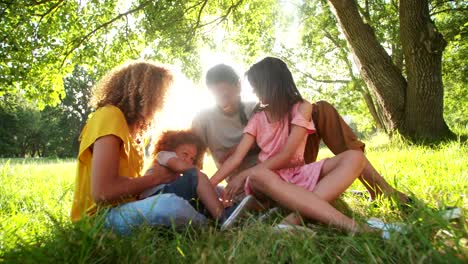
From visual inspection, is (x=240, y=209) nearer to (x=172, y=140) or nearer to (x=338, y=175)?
(x=338, y=175)

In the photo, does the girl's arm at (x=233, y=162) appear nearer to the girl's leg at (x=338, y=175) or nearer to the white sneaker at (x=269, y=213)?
the white sneaker at (x=269, y=213)

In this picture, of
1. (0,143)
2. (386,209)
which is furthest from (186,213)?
(0,143)

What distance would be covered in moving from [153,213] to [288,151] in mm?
1088

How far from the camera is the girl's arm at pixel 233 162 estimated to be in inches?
121

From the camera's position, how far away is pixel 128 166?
2688 mm

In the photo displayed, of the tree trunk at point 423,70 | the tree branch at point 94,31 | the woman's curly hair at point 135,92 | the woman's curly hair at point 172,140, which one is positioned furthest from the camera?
the tree branch at point 94,31

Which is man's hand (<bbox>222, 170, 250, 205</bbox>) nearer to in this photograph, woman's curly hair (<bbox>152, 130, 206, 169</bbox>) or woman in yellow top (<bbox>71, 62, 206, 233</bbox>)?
woman in yellow top (<bbox>71, 62, 206, 233</bbox>)

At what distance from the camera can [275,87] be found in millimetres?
3043

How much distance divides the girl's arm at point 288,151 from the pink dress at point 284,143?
0.04 metres

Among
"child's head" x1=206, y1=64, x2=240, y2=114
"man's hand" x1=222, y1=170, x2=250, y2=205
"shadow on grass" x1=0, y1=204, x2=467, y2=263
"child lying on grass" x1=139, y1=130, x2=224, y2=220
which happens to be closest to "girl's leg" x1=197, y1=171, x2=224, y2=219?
"child lying on grass" x1=139, y1=130, x2=224, y2=220

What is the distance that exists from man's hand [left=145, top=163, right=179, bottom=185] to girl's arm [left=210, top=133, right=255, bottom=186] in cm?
31

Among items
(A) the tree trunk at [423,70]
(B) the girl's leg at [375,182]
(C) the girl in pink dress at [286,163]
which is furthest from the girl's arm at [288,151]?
(A) the tree trunk at [423,70]

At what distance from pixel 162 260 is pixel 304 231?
0.74 metres

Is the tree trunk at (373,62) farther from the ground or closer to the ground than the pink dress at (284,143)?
farther from the ground
